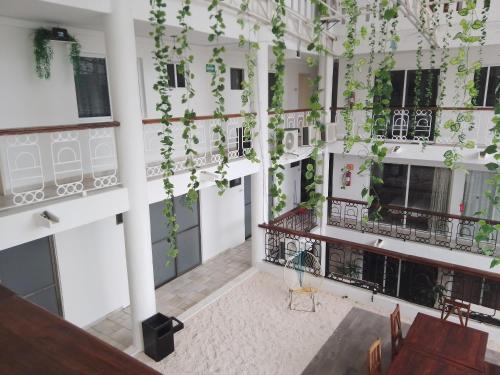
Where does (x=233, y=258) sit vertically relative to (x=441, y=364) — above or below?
below

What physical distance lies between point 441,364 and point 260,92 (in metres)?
5.70

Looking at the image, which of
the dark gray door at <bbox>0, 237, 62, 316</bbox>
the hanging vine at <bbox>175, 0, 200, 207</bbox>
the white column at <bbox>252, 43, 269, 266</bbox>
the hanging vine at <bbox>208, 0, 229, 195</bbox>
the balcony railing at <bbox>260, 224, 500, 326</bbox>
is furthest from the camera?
the balcony railing at <bbox>260, 224, 500, 326</bbox>

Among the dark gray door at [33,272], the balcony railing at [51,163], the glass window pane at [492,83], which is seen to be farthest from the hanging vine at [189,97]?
the glass window pane at [492,83]

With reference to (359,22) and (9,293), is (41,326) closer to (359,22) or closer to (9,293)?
(9,293)

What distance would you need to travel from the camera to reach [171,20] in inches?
216

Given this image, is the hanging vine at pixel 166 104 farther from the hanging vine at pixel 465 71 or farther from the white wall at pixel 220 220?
the white wall at pixel 220 220

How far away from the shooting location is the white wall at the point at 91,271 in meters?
→ 6.63

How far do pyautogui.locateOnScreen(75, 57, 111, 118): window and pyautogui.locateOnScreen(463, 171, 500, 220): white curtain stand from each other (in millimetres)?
9083

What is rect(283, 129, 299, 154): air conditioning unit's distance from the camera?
892 centimetres

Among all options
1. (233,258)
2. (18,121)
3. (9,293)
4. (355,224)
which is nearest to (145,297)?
(18,121)

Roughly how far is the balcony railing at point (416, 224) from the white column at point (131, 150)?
19.4ft

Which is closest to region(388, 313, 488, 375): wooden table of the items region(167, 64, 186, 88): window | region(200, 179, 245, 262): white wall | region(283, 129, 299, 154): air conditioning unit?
region(283, 129, 299, 154): air conditioning unit

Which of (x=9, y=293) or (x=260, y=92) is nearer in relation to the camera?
(x=9, y=293)

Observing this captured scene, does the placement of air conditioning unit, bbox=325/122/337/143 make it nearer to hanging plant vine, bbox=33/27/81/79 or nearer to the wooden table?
the wooden table
